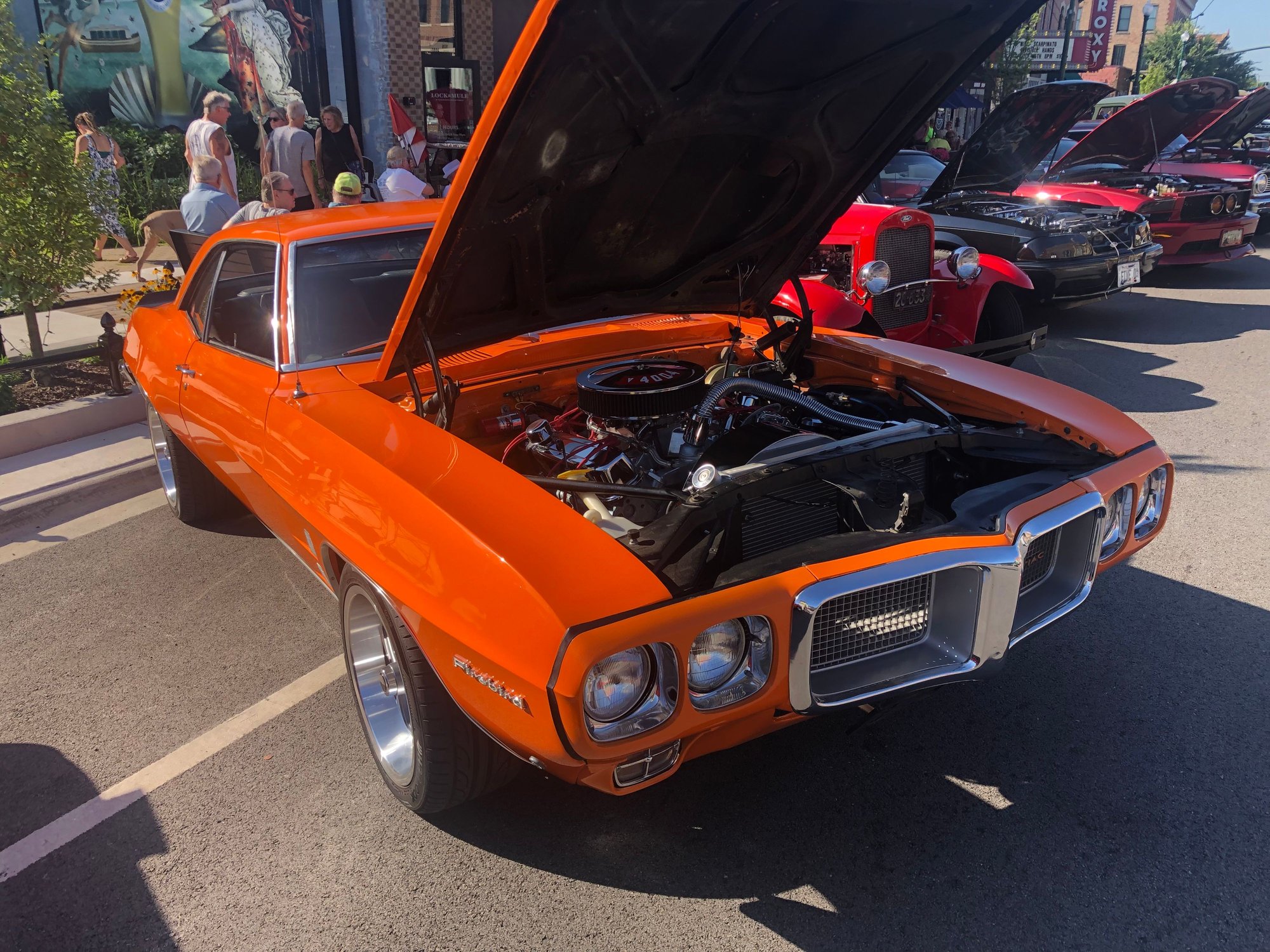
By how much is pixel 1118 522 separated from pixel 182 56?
13705 millimetres

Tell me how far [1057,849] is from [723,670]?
103 cm

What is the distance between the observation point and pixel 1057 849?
7.44ft

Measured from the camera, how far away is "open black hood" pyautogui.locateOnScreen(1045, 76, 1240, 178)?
8.77 meters

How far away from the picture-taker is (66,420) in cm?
554

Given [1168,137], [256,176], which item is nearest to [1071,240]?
[1168,137]

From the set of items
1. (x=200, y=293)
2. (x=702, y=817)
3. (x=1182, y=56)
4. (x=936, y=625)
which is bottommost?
(x=702, y=817)

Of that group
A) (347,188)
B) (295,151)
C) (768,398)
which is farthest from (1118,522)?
(295,151)

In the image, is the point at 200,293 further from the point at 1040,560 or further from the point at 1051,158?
Result: the point at 1051,158

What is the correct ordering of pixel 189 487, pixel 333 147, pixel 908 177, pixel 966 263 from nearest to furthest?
pixel 189 487 < pixel 966 263 < pixel 333 147 < pixel 908 177

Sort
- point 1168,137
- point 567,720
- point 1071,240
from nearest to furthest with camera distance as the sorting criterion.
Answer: point 567,720 < point 1071,240 < point 1168,137

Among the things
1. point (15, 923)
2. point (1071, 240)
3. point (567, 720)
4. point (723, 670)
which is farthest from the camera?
point (1071, 240)

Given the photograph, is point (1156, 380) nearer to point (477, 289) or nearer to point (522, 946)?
point (477, 289)

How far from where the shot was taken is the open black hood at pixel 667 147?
7.04 feet

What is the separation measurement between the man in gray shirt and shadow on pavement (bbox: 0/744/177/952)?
645 cm
